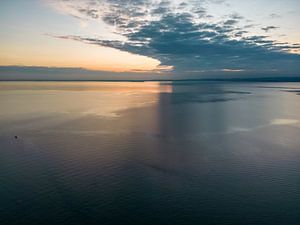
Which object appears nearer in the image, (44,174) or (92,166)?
(44,174)

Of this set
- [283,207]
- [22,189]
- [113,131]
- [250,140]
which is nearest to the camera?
[283,207]

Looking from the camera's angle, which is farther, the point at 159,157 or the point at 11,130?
the point at 11,130

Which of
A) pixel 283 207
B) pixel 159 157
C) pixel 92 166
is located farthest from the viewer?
pixel 159 157

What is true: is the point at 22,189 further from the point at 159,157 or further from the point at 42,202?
the point at 159,157

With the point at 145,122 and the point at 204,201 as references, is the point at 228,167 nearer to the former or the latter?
the point at 204,201

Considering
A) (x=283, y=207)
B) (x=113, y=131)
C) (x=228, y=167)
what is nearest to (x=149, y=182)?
(x=228, y=167)

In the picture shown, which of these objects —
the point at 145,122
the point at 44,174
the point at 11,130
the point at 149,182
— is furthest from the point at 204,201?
the point at 11,130

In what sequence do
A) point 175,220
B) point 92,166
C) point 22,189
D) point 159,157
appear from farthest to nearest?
point 159,157 → point 92,166 → point 22,189 → point 175,220

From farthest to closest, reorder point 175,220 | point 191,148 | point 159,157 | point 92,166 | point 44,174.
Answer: point 191,148 < point 159,157 < point 92,166 < point 44,174 < point 175,220

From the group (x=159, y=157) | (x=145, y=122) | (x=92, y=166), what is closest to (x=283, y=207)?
(x=159, y=157)
